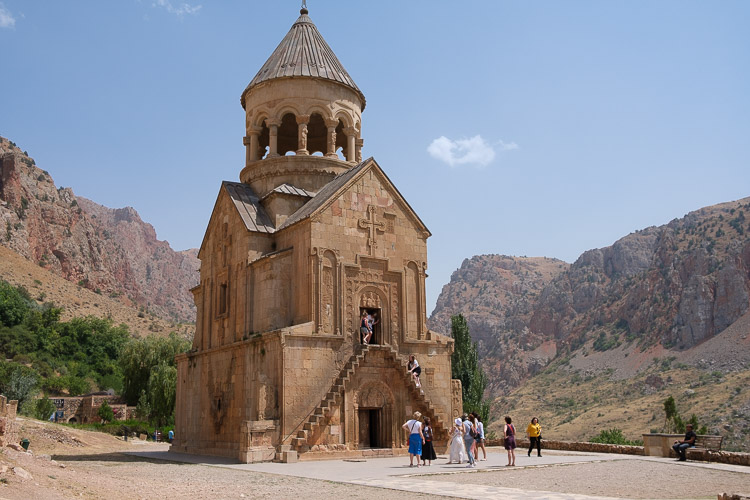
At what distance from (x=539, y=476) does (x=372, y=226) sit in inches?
467

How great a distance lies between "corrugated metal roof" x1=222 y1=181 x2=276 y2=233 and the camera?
26.1 meters

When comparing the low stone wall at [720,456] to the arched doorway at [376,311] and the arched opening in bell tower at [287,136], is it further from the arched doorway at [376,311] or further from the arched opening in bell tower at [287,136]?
the arched opening in bell tower at [287,136]

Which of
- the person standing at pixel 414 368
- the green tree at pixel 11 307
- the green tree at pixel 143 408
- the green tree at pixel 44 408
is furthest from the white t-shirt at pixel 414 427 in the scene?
the green tree at pixel 11 307

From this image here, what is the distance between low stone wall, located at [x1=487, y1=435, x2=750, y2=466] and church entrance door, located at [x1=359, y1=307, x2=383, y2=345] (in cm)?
680

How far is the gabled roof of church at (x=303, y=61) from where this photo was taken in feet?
93.9

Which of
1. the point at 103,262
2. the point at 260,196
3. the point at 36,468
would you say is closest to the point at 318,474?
the point at 36,468

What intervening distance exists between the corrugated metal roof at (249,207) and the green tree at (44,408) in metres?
29.6

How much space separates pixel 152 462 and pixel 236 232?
9.08m

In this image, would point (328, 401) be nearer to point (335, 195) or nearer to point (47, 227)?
point (335, 195)

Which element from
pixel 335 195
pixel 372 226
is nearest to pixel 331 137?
pixel 335 195

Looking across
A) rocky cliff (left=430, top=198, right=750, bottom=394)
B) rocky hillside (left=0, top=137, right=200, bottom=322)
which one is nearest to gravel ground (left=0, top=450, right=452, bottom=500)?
rocky cliff (left=430, top=198, right=750, bottom=394)

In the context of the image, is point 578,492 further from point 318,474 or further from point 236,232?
point 236,232

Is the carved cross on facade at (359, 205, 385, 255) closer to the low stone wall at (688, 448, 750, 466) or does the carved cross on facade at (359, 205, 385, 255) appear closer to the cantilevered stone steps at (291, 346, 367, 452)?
the cantilevered stone steps at (291, 346, 367, 452)

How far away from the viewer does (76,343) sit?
255 ft
